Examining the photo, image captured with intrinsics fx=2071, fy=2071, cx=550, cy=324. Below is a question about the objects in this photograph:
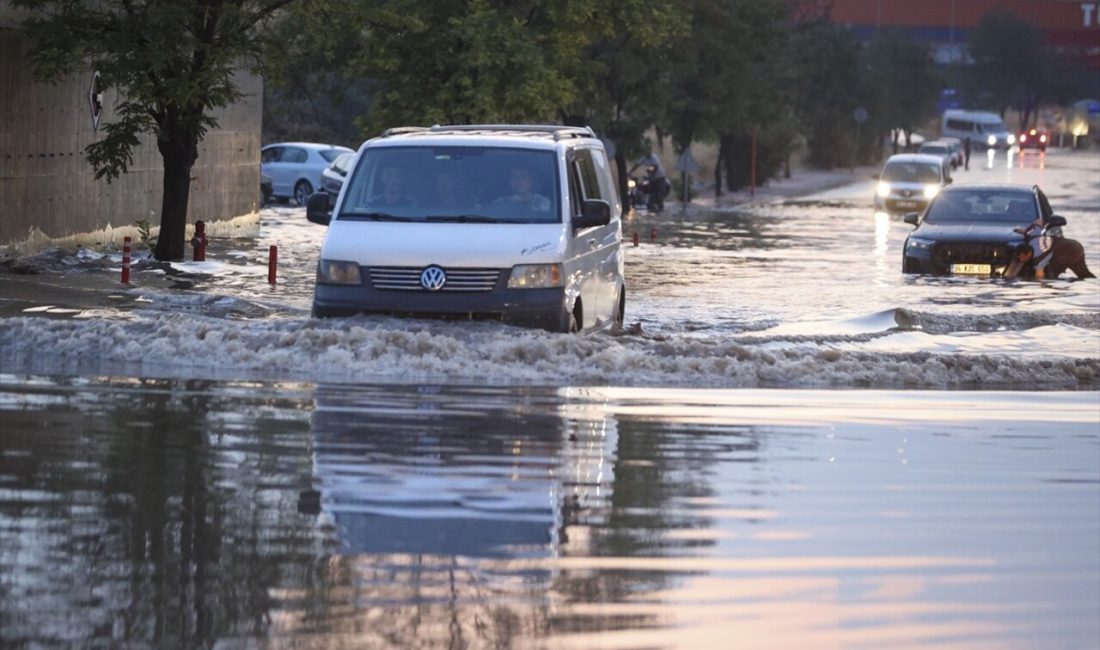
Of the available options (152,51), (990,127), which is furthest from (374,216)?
(990,127)

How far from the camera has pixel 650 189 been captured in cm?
5306

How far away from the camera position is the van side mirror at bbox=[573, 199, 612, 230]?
49.4 feet

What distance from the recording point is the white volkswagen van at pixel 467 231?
14.3 m

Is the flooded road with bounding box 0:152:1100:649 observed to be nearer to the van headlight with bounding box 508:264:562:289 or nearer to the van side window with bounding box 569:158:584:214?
the van headlight with bounding box 508:264:562:289

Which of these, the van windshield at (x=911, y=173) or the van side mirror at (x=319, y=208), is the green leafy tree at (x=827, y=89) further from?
the van side mirror at (x=319, y=208)

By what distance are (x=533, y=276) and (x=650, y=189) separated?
38892 mm

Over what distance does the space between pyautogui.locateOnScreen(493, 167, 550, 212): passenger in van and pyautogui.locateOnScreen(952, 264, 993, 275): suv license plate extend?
13.6 metres

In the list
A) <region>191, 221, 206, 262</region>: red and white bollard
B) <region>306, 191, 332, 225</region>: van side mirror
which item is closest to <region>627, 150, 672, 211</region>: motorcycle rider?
<region>191, 221, 206, 262</region>: red and white bollard

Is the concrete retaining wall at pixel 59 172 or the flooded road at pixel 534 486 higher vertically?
the concrete retaining wall at pixel 59 172

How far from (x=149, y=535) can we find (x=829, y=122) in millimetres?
89807

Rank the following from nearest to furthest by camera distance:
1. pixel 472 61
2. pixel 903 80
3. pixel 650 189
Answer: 1. pixel 472 61
2. pixel 650 189
3. pixel 903 80

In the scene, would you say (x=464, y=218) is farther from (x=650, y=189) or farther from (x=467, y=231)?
(x=650, y=189)

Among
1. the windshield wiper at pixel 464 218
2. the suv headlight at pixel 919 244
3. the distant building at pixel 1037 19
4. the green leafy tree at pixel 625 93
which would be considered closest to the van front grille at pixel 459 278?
the windshield wiper at pixel 464 218

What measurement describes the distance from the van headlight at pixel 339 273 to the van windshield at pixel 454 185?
1.73ft
